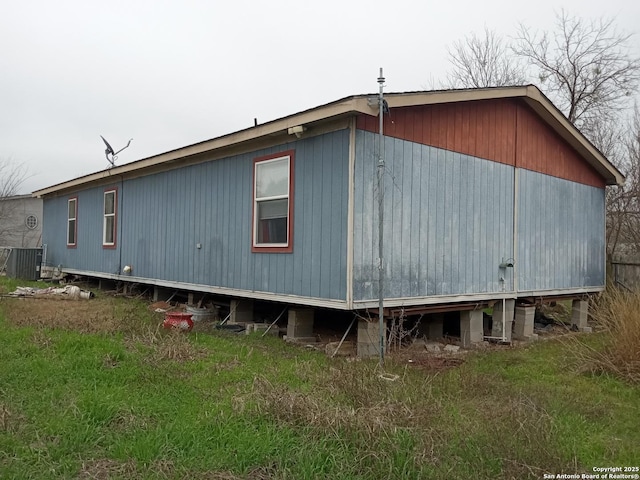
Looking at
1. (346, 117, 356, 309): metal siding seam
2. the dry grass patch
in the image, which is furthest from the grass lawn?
(346, 117, 356, 309): metal siding seam

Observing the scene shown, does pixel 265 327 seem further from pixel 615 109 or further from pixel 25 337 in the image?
pixel 615 109

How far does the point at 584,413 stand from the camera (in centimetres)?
A: 446

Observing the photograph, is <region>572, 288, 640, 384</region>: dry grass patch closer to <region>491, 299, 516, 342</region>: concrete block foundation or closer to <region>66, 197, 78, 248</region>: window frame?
<region>491, 299, 516, 342</region>: concrete block foundation

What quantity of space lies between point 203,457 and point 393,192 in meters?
4.44

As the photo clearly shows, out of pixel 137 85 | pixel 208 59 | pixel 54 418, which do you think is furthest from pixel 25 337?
pixel 137 85

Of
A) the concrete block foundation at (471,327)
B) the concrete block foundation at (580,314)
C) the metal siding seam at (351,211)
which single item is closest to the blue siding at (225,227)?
the metal siding seam at (351,211)

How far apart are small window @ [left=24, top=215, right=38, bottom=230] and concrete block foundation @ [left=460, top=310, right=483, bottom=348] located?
2603cm

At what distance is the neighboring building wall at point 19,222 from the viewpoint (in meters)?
27.2

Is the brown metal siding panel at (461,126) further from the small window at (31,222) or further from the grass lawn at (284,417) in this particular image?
the small window at (31,222)

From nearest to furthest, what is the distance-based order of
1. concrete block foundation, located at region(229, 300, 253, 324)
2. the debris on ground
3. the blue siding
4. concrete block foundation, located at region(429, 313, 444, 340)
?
the blue siding
concrete block foundation, located at region(429, 313, 444, 340)
concrete block foundation, located at region(229, 300, 253, 324)
the debris on ground

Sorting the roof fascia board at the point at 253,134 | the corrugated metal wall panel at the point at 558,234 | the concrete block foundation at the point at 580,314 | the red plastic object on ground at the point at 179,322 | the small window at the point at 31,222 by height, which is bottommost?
the concrete block foundation at the point at 580,314

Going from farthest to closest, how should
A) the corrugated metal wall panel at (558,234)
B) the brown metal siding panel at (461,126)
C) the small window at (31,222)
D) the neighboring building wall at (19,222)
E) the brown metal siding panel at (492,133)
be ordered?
1. the small window at (31,222)
2. the neighboring building wall at (19,222)
3. the corrugated metal wall panel at (558,234)
4. the brown metal siding panel at (492,133)
5. the brown metal siding panel at (461,126)

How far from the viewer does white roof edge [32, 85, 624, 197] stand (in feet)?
20.3

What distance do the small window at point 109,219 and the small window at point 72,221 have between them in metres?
1.97
